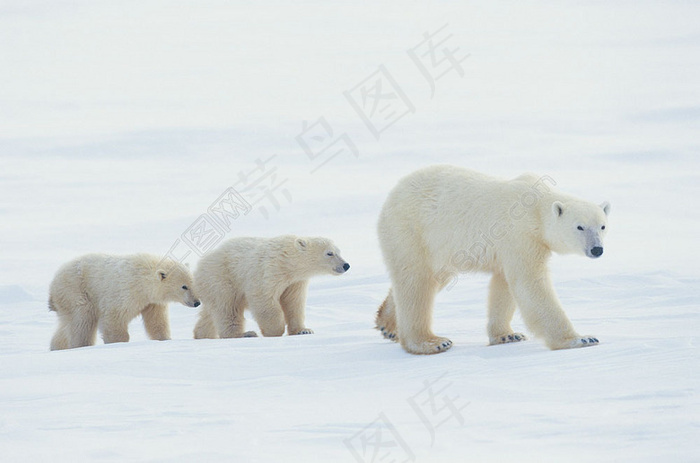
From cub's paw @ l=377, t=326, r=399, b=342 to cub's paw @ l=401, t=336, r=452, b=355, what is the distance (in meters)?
0.66

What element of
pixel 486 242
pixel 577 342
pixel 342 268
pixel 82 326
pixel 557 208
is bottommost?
pixel 82 326

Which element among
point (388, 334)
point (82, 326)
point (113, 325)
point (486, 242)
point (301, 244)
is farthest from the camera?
point (82, 326)

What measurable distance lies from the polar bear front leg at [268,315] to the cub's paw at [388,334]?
4.79 ft

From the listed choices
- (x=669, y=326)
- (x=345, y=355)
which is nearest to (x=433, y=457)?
(x=345, y=355)

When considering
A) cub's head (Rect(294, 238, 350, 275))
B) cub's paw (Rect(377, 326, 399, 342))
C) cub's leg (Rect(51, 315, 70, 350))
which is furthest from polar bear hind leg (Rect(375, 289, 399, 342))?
cub's leg (Rect(51, 315, 70, 350))

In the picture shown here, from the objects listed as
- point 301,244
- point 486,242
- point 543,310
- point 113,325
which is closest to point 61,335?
point 113,325

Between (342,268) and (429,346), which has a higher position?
(429,346)

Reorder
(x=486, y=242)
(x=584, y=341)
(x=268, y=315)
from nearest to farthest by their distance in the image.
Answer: (x=584, y=341) → (x=486, y=242) → (x=268, y=315)

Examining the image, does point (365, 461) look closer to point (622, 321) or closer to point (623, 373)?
point (623, 373)

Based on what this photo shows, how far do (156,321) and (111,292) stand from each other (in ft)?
2.47

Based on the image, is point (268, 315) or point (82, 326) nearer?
point (268, 315)

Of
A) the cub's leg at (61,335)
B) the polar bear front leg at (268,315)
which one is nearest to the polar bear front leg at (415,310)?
the polar bear front leg at (268,315)

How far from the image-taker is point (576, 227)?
275 inches

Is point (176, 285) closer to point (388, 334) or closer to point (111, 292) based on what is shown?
point (111, 292)
